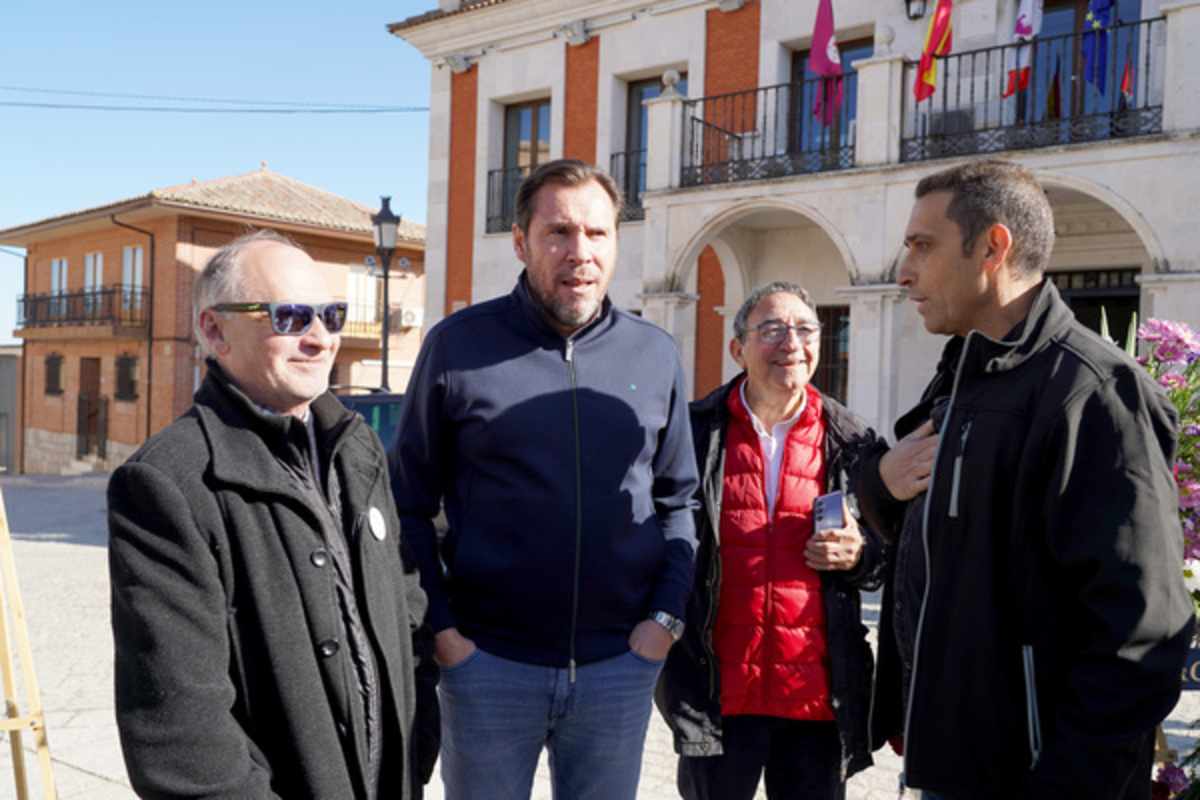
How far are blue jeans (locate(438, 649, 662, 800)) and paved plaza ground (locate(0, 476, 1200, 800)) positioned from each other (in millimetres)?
969

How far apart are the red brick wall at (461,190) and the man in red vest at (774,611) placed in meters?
14.3

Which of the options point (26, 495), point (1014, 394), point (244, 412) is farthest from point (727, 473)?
point (26, 495)

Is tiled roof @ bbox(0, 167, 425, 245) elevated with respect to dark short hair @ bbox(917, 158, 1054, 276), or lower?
elevated

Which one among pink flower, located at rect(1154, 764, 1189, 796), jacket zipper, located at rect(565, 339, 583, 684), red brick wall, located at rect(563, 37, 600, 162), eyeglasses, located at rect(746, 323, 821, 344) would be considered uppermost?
red brick wall, located at rect(563, 37, 600, 162)

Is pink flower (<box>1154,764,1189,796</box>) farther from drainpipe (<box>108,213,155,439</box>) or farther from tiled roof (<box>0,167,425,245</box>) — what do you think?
drainpipe (<box>108,213,155,439</box>)

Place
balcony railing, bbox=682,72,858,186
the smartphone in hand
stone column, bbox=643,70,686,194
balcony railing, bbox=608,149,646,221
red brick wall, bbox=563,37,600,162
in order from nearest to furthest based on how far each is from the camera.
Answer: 1. the smartphone in hand
2. balcony railing, bbox=682,72,858,186
3. stone column, bbox=643,70,686,194
4. balcony railing, bbox=608,149,646,221
5. red brick wall, bbox=563,37,600,162

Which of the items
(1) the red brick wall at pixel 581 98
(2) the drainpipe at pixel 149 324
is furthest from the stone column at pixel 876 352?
(2) the drainpipe at pixel 149 324

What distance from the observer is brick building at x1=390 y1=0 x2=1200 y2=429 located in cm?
973

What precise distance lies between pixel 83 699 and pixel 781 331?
4985mm

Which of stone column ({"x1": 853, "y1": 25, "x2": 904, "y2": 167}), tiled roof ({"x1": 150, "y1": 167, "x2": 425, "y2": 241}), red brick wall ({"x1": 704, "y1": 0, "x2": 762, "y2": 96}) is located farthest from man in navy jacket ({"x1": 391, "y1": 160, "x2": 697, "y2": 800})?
tiled roof ({"x1": 150, "y1": 167, "x2": 425, "y2": 241})

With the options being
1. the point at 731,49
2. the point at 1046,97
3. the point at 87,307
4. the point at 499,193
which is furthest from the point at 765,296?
the point at 87,307

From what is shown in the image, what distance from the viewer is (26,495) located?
19734 millimetres

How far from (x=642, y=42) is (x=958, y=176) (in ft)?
45.3

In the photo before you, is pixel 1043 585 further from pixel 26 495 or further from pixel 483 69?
pixel 26 495
